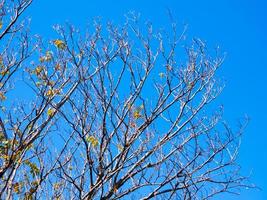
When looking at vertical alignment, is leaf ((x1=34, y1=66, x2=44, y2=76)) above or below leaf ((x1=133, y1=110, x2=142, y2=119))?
above

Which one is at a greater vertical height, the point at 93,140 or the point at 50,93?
the point at 50,93

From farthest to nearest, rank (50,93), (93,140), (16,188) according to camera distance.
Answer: (50,93)
(16,188)
(93,140)

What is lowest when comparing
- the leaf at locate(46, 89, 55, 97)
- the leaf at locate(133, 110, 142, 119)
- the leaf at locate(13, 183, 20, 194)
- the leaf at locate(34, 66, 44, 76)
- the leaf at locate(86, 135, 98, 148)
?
the leaf at locate(13, 183, 20, 194)

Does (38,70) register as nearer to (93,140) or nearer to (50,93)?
(50,93)

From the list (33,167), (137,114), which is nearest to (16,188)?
(33,167)

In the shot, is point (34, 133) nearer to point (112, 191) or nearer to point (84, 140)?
point (84, 140)

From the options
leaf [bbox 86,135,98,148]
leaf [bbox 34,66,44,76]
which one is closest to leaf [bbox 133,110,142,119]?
leaf [bbox 86,135,98,148]

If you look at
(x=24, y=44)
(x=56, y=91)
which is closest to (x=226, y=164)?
(x=56, y=91)

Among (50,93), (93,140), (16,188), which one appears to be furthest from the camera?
(50,93)

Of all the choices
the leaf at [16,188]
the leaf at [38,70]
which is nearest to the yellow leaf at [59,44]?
the leaf at [38,70]

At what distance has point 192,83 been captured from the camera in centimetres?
727

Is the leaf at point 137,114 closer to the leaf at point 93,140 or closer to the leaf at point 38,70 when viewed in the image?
the leaf at point 93,140

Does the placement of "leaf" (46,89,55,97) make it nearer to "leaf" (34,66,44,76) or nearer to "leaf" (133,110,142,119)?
"leaf" (34,66,44,76)

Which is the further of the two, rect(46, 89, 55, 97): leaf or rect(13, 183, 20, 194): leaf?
rect(46, 89, 55, 97): leaf
